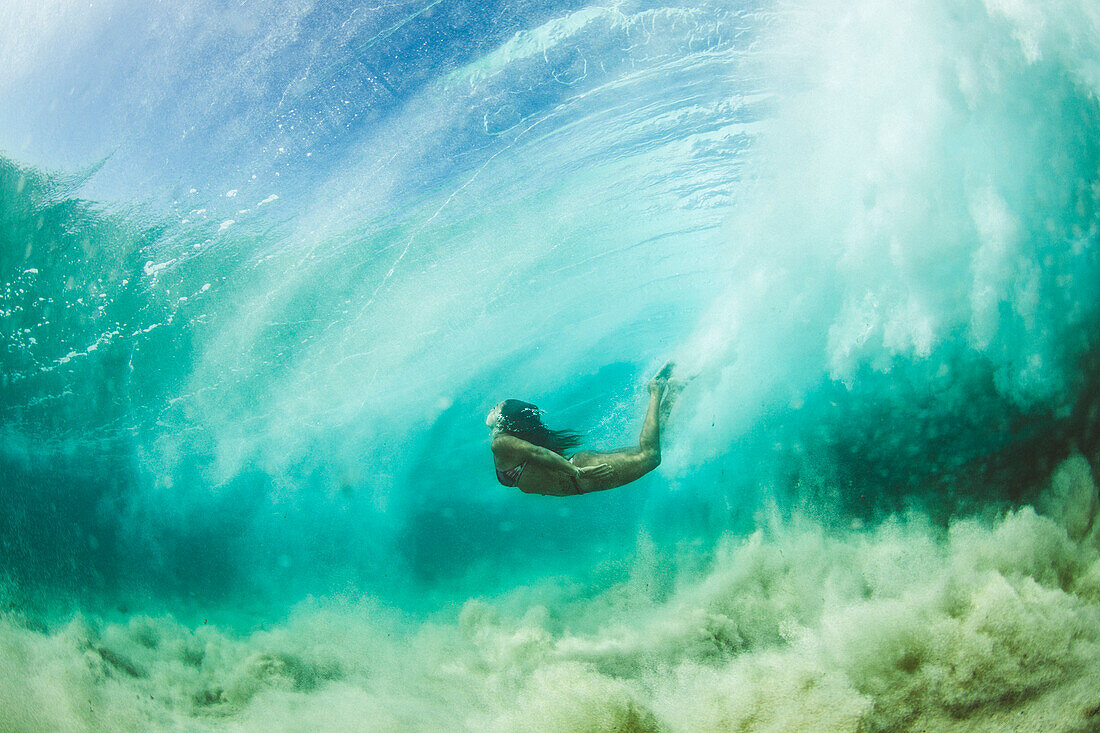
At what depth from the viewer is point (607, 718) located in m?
2.94

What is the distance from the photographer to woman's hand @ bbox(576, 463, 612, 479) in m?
3.79

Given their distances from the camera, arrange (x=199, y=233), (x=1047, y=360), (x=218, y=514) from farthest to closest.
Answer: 1. (x=218, y=514)
2. (x=199, y=233)
3. (x=1047, y=360)

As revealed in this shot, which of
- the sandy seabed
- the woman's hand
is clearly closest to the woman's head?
the woman's hand

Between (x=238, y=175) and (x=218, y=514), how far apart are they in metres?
12.8

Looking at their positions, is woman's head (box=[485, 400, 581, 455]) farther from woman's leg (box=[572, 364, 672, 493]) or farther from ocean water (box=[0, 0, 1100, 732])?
ocean water (box=[0, 0, 1100, 732])

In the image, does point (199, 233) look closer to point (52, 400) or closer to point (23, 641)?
point (23, 641)

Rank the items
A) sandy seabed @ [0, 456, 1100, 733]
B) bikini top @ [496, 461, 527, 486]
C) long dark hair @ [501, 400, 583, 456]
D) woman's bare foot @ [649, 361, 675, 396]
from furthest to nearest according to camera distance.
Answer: woman's bare foot @ [649, 361, 675, 396] → long dark hair @ [501, 400, 583, 456] → bikini top @ [496, 461, 527, 486] → sandy seabed @ [0, 456, 1100, 733]

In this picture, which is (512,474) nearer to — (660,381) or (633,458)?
(633,458)

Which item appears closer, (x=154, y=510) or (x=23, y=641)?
(x=23, y=641)

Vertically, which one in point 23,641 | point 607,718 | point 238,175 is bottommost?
point 607,718

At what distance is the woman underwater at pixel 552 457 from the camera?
3598mm

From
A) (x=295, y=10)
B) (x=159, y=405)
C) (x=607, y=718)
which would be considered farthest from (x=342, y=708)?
(x=159, y=405)

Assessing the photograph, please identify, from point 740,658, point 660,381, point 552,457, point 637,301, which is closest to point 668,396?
point 660,381

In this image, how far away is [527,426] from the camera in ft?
12.6
